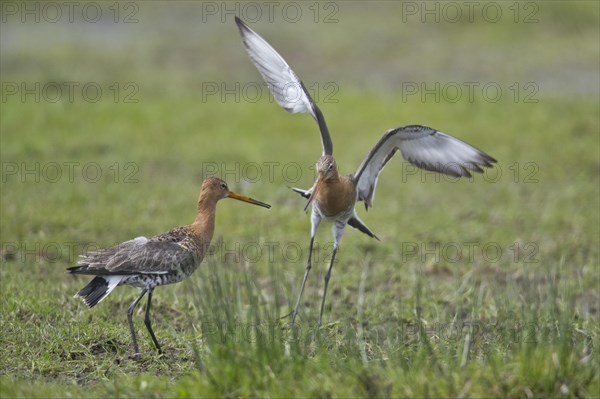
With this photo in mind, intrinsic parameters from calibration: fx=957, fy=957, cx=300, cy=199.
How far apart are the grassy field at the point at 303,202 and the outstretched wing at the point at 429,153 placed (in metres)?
0.93

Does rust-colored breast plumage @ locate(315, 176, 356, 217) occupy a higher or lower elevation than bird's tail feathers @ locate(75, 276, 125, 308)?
higher

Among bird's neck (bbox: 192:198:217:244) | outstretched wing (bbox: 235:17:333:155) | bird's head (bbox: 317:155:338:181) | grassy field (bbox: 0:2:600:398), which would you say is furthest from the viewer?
outstretched wing (bbox: 235:17:333:155)

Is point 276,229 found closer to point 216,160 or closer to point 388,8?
point 216,160

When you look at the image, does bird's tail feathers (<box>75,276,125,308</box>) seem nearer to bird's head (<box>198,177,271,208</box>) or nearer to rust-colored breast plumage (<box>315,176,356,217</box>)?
bird's head (<box>198,177,271,208</box>)

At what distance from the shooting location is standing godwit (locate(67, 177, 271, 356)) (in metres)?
6.06

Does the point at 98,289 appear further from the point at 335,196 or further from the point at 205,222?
the point at 335,196

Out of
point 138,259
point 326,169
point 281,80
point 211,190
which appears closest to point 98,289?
point 138,259

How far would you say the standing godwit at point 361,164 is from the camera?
7000 millimetres

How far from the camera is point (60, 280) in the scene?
25.9 feet

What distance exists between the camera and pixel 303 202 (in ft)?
34.7

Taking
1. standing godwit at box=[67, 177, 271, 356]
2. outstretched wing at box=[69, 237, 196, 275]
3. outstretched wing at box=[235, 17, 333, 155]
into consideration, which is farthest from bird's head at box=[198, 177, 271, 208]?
outstretched wing at box=[235, 17, 333, 155]

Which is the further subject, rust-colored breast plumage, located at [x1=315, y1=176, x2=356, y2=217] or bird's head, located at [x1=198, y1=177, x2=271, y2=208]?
rust-colored breast plumage, located at [x1=315, y1=176, x2=356, y2=217]

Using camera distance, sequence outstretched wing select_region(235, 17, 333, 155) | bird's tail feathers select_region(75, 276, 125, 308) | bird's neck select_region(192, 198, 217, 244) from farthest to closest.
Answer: outstretched wing select_region(235, 17, 333, 155) < bird's neck select_region(192, 198, 217, 244) < bird's tail feathers select_region(75, 276, 125, 308)

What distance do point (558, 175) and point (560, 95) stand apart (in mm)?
3225
